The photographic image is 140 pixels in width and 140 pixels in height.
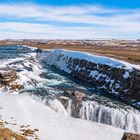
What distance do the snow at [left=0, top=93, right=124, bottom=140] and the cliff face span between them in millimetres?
11126

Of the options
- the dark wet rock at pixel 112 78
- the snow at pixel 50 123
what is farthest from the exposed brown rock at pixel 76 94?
the dark wet rock at pixel 112 78

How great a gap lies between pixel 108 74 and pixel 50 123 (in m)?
25.1

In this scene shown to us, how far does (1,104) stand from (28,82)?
13.1 m

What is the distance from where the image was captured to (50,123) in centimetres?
3177

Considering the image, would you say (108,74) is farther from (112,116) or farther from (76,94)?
(112,116)

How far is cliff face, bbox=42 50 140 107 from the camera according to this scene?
46656 millimetres

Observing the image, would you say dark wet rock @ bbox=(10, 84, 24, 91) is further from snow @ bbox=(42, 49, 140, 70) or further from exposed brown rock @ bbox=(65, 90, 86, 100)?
snow @ bbox=(42, 49, 140, 70)

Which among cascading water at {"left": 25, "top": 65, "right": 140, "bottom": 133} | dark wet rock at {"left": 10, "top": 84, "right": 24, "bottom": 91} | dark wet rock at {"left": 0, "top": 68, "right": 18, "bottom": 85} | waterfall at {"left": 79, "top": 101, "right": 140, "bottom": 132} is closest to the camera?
waterfall at {"left": 79, "top": 101, "right": 140, "bottom": 132}

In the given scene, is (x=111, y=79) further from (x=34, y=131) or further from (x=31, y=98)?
(x=34, y=131)

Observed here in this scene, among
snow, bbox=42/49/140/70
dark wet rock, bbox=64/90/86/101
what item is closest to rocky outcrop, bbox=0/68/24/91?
dark wet rock, bbox=64/90/86/101

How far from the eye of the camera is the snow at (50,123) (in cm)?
2962

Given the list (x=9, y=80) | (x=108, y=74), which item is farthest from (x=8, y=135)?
(x=108, y=74)

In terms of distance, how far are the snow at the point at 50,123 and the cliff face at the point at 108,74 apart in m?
11.1

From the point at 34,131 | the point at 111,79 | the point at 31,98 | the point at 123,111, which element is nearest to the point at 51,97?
the point at 31,98
